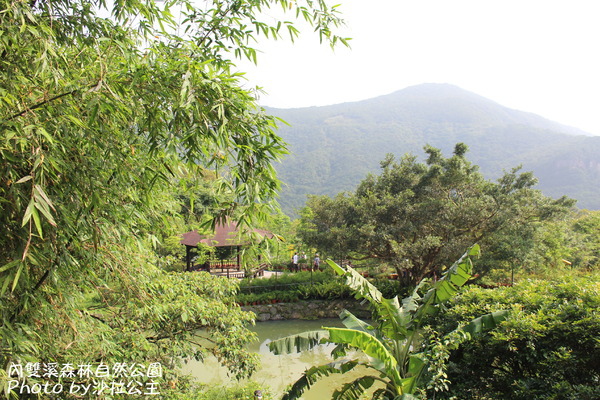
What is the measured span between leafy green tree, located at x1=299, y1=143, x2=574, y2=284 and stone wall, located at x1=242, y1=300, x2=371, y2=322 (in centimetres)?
156

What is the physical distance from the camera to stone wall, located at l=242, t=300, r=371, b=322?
10945 mm

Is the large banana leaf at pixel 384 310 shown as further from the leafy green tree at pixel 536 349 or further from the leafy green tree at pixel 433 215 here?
the leafy green tree at pixel 433 215

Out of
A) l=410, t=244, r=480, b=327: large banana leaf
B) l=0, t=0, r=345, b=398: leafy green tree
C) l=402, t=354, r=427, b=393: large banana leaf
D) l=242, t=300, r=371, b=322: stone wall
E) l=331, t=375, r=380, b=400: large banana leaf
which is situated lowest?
l=242, t=300, r=371, b=322: stone wall

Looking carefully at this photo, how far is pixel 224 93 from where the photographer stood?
166cm

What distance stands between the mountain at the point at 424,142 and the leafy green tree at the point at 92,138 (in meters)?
44.2

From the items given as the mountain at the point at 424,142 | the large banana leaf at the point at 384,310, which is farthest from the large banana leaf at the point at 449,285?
the mountain at the point at 424,142

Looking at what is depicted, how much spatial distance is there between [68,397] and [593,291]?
3.84 m

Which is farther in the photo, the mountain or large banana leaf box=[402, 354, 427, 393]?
the mountain

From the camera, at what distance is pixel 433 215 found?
1017 centimetres

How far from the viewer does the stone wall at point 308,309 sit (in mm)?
10945

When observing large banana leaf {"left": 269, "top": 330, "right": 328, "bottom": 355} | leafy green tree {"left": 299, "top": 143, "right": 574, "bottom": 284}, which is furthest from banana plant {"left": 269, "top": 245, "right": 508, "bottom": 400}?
leafy green tree {"left": 299, "top": 143, "right": 574, "bottom": 284}

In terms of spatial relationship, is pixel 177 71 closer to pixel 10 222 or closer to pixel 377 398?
pixel 10 222

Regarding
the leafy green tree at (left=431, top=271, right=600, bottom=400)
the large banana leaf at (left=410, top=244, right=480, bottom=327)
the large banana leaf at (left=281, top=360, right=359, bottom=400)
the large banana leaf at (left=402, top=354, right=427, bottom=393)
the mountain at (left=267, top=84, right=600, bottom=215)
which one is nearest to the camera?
the leafy green tree at (left=431, top=271, right=600, bottom=400)

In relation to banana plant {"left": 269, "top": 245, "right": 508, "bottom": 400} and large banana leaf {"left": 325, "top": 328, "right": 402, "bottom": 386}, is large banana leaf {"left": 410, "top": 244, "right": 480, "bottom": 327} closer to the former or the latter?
banana plant {"left": 269, "top": 245, "right": 508, "bottom": 400}
